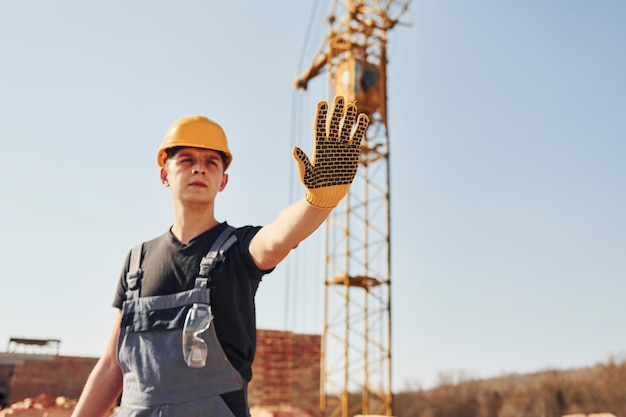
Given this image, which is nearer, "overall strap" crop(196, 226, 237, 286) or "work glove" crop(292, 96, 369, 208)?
"work glove" crop(292, 96, 369, 208)

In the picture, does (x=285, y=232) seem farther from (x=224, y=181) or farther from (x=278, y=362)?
(x=278, y=362)

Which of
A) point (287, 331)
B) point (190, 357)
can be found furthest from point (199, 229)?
point (287, 331)

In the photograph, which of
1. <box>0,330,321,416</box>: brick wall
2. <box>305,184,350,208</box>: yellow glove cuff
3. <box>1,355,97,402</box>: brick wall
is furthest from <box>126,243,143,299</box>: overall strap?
<box>1,355,97,402</box>: brick wall

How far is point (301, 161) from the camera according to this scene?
1413 millimetres

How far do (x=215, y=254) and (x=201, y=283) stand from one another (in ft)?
0.30

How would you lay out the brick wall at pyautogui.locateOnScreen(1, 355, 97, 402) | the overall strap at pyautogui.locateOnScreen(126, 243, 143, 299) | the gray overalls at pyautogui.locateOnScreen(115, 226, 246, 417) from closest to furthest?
the gray overalls at pyautogui.locateOnScreen(115, 226, 246, 417) < the overall strap at pyautogui.locateOnScreen(126, 243, 143, 299) < the brick wall at pyautogui.locateOnScreen(1, 355, 97, 402)

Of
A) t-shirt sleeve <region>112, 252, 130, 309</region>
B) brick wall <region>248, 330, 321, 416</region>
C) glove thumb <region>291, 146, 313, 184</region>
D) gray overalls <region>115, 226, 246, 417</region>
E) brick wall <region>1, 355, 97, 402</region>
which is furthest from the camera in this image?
brick wall <region>1, 355, 97, 402</region>

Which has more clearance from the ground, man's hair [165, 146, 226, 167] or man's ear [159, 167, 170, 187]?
man's hair [165, 146, 226, 167]

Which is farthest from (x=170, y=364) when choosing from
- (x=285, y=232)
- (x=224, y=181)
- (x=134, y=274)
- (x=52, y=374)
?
(x=52, y=374)

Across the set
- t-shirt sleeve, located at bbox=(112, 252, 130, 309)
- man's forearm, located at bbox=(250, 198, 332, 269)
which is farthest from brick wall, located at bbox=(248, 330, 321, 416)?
man's forearm, located at bbox=(250, 198, 332, 269)

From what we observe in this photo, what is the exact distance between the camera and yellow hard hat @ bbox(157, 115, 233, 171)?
1.81 meters

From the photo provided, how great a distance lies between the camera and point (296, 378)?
858 centimetres

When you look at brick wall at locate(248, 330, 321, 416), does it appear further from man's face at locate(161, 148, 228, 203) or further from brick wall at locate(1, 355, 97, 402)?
man's face at locate(161, 148, 228, 203)

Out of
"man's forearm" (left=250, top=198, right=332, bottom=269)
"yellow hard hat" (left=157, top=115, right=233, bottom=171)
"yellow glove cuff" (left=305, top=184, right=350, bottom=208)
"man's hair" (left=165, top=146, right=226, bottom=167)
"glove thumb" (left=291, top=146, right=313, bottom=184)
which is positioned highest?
"yellow hard hat" (left=157, top=115, right=233, bottom=171)
